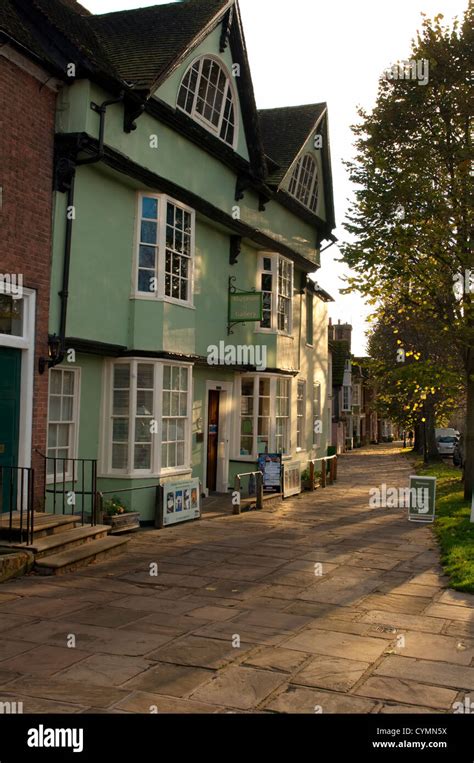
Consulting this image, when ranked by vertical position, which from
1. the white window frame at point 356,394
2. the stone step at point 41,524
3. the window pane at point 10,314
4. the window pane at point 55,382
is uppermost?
the white window frame at point 356,394

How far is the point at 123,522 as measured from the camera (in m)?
12.5

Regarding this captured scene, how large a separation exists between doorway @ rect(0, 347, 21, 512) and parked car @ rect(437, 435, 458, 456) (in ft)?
117

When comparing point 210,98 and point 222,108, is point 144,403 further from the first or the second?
point 222,108

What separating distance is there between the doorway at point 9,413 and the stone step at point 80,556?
54.3 inches

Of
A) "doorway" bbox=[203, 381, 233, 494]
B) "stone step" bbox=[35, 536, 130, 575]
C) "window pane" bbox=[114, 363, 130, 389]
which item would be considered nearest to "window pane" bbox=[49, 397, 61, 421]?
"window pane" bbox=[114, 363, 130, 389]

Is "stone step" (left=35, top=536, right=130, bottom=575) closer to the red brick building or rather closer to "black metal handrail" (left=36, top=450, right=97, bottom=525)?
"black metal handrail" (left=36, top=450, right=97, bottom=525)

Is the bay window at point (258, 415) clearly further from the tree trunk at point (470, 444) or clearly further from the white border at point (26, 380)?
the white border at point (26, 380)

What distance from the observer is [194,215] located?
1521 centimetres

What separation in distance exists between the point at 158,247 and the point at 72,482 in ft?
15.6

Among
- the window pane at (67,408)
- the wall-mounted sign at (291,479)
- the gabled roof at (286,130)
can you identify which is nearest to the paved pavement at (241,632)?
the window pane at (67,408)

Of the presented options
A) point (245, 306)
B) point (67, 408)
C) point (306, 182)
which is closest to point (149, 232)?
point (67, 408)

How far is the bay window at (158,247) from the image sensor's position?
13.8 meters

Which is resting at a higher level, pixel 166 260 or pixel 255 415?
pixel 166 260

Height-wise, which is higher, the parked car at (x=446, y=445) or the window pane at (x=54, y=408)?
the window pane at (x=54, y=408)
